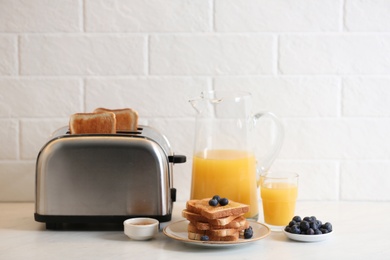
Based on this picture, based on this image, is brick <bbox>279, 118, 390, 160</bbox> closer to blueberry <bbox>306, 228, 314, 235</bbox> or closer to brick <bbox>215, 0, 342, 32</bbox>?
brick <bbox>215, 0, 342, 32</bbox>

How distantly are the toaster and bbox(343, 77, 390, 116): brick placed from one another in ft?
1.82

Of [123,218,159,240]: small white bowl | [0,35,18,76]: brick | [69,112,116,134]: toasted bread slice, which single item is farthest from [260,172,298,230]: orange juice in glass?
[0,35,18,76]: brick

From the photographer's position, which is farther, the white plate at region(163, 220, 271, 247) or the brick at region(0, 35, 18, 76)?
the brick at region(0, 35, 18, 76)

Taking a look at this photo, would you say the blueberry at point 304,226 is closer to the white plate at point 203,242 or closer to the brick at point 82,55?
the white plate at point 203,242

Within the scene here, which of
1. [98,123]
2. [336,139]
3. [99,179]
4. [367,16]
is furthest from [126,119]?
[367,16]

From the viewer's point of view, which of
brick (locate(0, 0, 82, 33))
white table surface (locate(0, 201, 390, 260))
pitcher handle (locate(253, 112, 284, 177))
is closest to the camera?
white table surface (locate(0, 201, 390, 260))

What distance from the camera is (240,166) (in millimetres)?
1460

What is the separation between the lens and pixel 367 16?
1.69 metres

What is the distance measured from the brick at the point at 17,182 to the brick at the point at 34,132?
3 cm

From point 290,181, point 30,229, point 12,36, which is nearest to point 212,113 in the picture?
point 290,181

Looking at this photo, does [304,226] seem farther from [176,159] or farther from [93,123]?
[93,123]

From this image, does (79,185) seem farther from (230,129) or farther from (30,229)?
(230,129)

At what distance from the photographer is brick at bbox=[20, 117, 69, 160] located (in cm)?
171

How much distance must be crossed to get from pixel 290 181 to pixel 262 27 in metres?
0.44
